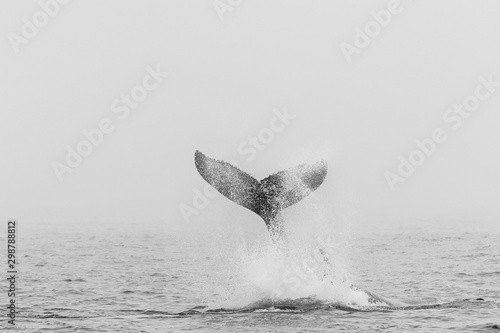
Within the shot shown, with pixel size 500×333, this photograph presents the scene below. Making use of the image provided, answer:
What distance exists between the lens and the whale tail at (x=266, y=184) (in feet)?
46.7

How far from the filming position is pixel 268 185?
49.1 ft

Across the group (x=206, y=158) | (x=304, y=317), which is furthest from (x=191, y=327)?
(x=206, y=158)

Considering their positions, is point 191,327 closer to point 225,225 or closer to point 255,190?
point 255,190

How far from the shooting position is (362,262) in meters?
28.1

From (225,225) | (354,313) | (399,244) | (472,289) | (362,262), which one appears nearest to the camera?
(354,313)

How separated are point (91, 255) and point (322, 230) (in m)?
20.0

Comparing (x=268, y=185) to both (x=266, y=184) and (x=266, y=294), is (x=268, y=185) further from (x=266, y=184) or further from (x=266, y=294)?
(x=266, y=294)

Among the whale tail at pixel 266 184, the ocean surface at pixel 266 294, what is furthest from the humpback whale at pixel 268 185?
the ocean surface at pixel 266 294

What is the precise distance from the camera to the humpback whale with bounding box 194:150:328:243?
14.2 m

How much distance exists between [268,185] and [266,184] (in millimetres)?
51

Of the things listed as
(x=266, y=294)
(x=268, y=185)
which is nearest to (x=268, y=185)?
(x=268, y=185)

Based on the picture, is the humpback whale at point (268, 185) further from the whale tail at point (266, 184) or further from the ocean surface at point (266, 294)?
the ocean surface at point (266, 294)

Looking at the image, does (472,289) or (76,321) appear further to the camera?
(472,289)

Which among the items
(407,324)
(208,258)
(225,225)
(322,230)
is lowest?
(407,324)
